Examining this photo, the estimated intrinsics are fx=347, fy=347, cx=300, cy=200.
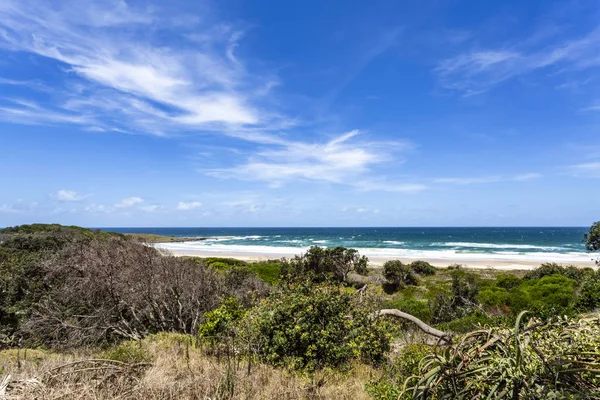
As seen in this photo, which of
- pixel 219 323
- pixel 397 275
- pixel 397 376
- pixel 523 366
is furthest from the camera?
pixel 397 275

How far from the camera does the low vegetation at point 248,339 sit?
189cm

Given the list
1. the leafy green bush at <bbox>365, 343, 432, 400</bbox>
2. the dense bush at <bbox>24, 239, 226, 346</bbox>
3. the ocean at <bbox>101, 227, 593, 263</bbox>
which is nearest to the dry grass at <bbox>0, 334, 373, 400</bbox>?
the leafy green bush at <bbox>365, 343, 432, 400</bbox>

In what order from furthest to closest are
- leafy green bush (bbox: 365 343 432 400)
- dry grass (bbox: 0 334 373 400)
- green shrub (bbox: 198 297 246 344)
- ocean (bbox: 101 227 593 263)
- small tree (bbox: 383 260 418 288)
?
ocean (bbox: 101 227 593 263)
small tree (bbox: 383 260 418 288)
green shrub (bbox: 198 297 246 344)
leafy green bush (bbox: 365 343 432 400)
dry grass (bbox: 0 334 373 400)

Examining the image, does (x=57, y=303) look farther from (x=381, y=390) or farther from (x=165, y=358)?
(x=381, y=390)

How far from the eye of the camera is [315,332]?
6.17 m

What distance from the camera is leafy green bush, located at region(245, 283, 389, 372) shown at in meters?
6.03

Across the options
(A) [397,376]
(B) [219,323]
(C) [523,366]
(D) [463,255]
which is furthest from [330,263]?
(D) [463,255]

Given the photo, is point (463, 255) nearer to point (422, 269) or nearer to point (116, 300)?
point (422, 269)

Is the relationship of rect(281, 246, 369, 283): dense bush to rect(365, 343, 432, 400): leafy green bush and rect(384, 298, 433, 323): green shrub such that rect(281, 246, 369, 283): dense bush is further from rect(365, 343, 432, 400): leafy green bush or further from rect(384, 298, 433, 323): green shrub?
rect(365, 343, 432, 400): leafy green bush

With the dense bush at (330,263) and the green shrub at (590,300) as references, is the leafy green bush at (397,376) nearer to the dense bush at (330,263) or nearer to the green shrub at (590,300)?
the green shrub at (590,300)

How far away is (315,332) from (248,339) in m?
1.23

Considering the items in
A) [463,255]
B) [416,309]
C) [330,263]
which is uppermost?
[330,263]

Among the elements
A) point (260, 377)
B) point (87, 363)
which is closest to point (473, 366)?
point (260, 377)

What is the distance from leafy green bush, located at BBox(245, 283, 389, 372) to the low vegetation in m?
0.03
